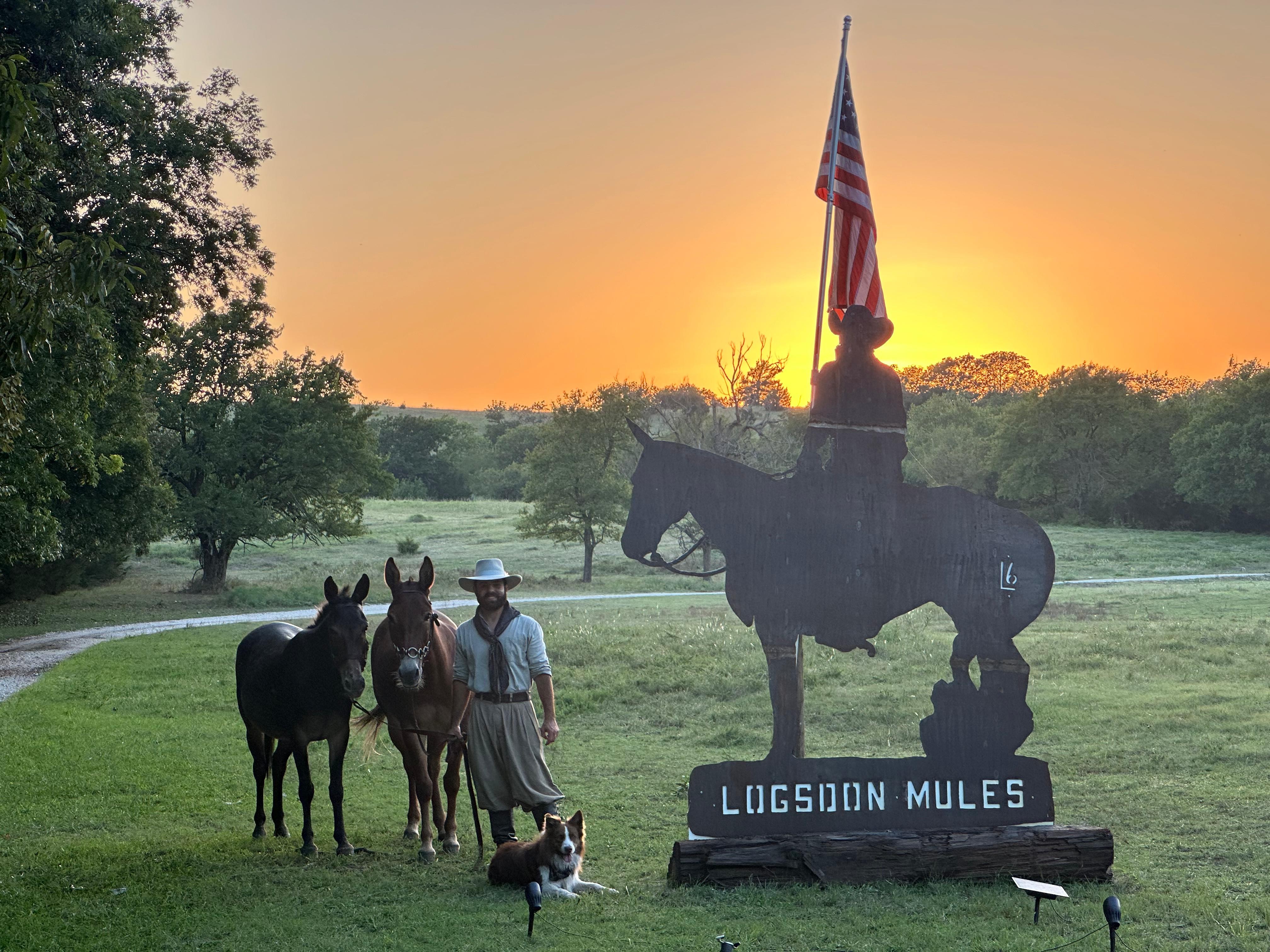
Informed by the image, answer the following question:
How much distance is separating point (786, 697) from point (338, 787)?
138 inches

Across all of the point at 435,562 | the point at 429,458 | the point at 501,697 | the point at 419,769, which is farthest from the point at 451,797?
the point at 429,458

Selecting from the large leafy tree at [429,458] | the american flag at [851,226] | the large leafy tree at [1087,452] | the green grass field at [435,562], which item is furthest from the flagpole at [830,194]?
the large leafy tree at [429,458]

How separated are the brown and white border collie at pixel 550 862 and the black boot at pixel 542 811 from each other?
0.19 meters

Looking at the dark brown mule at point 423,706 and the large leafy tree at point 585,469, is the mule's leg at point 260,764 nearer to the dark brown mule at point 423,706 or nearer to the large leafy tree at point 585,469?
the dark brown mule at point 423,706

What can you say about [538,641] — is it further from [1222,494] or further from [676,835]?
[1222,494]

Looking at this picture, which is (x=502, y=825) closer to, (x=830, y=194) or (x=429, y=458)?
(x=830, y=194)

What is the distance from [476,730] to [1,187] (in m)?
4.47

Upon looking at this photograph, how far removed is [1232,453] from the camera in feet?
164

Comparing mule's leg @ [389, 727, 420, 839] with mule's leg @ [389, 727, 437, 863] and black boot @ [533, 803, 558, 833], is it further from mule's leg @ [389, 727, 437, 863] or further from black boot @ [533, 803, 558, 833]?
black boot @ [533, 803, 558, 833]

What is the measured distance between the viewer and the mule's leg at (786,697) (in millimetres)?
7969

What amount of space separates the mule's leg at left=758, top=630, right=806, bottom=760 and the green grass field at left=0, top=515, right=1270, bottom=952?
97 cm

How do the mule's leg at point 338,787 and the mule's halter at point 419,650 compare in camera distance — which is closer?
the mule's halter at point 419,650

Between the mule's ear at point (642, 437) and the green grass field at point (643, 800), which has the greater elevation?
the mule's ear at point (642, 437)

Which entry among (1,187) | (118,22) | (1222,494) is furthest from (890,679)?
(1222,494)
